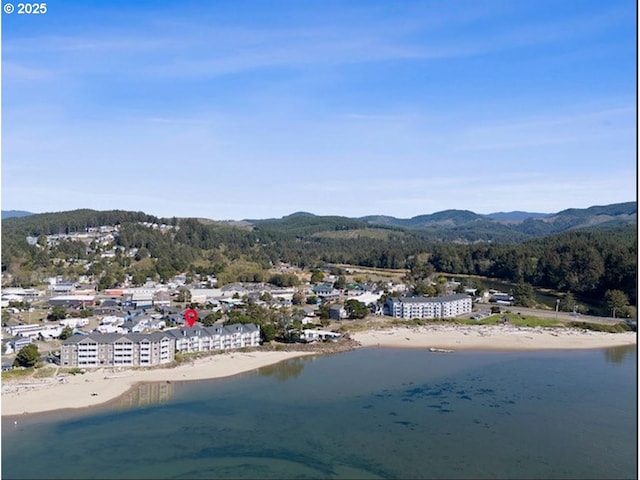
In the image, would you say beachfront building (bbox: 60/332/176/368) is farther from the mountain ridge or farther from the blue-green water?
the mountain ridge

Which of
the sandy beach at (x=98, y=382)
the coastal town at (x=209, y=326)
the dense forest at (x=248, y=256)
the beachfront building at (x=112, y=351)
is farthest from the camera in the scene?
the dense forest at (x=248, y=256)

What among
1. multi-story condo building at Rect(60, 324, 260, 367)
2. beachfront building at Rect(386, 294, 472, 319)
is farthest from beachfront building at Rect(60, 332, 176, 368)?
beachfront building at Rect(386, 294, 472, 319)

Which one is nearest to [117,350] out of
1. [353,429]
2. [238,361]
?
[238,361]

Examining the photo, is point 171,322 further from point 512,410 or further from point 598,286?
point 598,286

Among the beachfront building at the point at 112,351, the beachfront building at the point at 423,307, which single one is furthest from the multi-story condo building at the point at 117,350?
the beachfront building at the point at 423,307

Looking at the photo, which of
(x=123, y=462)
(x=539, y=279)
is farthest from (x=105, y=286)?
(x=539, y=279)

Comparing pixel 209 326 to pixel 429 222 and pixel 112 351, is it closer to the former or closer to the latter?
pixel 112 351

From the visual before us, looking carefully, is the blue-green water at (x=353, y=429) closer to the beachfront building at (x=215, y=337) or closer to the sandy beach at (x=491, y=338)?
the beachfront building at (x=215, y=337)
